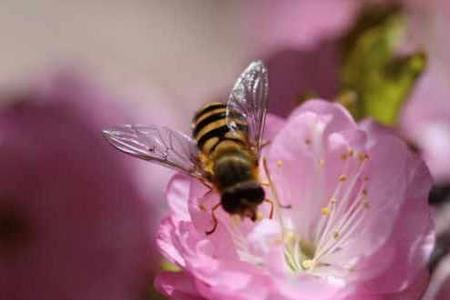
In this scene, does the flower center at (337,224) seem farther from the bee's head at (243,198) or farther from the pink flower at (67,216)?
the pink flower at (67,216)

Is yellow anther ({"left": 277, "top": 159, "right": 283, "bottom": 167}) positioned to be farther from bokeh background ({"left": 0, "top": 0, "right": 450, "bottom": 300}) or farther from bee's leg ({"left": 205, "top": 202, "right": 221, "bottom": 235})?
bokeh background ({"left": 0, "top": 0, "right": 450, "bottom": 300})

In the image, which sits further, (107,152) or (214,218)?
(107,152)

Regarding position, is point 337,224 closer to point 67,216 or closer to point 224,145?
point 224,145

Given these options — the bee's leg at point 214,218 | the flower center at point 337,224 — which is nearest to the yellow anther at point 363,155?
the flower center at point 337,224

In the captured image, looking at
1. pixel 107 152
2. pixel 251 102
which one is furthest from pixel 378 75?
pixel 107 152

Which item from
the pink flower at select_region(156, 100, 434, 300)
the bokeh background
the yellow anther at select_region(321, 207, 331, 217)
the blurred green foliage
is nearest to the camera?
the pink flower at select_region(156, 100, 434, 300)

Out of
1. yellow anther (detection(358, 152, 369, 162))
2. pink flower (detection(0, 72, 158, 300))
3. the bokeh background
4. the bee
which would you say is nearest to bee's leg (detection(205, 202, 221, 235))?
the bee
